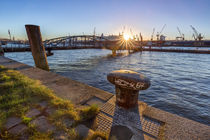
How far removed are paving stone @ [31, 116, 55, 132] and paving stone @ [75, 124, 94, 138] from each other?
2.14ft

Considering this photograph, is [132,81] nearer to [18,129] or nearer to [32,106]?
[18,129]

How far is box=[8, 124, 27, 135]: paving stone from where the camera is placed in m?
2.45

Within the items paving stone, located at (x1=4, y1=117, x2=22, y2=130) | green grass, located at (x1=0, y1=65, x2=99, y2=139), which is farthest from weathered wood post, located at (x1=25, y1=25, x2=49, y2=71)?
paving stone, located at (x1=4, y1=117, x2=22, y2=130)

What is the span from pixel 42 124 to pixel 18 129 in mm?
521

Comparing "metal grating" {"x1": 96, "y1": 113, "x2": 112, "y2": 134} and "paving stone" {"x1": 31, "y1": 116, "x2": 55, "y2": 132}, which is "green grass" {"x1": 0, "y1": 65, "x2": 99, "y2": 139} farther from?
"metal grating" {"x1": 96, "y1": 113, "x2": 112, "y2": 134}

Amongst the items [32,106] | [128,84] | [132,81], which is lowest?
[32,106]

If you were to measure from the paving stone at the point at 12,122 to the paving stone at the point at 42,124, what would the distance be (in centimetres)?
41

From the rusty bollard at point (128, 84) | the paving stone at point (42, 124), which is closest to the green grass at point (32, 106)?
the paving stone at point (42, 124)

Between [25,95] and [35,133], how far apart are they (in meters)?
2.36

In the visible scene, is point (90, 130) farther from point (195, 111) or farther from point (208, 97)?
point (208, 97)

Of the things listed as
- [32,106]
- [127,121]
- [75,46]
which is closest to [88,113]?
[127,121]

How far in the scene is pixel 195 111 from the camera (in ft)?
20.2

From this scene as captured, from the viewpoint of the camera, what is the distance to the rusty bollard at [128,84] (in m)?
3.03

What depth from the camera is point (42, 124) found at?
2730mm
